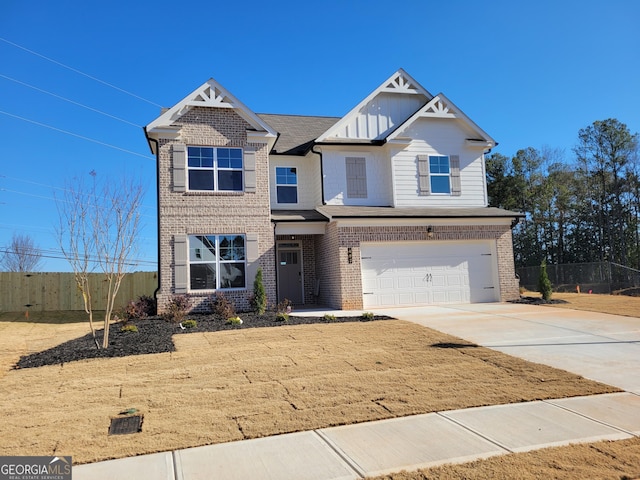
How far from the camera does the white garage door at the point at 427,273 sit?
1547cm

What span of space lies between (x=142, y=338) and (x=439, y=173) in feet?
39.5

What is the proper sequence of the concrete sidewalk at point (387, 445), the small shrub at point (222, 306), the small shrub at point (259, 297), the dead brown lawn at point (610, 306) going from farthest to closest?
the small shrub at point (259, 297), the small shrub at point (222, 306), the dead brown lawn at point (610, 306), the concrete sidewalk at point (387, 445)

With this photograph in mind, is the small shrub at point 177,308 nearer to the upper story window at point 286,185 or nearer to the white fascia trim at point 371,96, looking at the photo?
the upper story window at point 286,185

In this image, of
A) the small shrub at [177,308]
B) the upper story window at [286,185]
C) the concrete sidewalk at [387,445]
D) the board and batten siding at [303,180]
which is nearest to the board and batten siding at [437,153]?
the board and batten siding at [303,180]

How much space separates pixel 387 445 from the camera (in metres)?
4.33

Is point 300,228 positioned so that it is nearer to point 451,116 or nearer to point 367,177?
point 367,177

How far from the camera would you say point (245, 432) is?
4.71 metres

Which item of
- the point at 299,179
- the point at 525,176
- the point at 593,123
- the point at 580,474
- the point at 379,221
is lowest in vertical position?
the point at 580,474

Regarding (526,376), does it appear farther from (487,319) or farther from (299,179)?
(299,179)

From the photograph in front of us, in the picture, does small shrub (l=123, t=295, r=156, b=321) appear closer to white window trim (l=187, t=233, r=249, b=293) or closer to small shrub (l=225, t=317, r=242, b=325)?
white window trim (l=187, t=233, r=249, b=293)

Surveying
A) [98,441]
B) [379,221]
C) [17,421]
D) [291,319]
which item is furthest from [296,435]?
[379,221]

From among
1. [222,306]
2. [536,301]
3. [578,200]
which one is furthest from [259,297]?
[578,200]

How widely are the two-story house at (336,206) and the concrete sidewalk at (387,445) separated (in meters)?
9.95

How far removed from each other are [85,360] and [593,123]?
34175 millimetres
